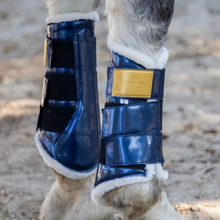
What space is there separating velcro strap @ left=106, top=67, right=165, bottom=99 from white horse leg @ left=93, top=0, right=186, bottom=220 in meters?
0.02

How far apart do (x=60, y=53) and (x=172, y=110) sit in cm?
143

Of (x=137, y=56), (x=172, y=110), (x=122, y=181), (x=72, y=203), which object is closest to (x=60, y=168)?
(x=72, y=203)

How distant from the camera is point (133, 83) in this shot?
3.37 ft

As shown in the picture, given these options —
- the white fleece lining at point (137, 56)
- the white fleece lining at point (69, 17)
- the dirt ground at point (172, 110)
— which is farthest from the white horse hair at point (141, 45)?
the dirt ground at point (172, 110)

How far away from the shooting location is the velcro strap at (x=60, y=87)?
1212mm

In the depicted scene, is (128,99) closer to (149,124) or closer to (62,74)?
(149,124)

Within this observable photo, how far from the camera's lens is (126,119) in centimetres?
102

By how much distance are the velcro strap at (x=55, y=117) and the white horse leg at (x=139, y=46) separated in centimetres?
23

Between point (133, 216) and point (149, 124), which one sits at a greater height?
point (149, 124)

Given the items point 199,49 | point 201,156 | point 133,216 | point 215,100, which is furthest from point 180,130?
point 199,49

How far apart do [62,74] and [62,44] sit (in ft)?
0.25

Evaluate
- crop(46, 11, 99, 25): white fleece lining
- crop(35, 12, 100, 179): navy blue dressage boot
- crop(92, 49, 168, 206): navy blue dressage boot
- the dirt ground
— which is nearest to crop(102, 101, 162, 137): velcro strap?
crop(92, 49, 168, 206): navy blue dressage boot

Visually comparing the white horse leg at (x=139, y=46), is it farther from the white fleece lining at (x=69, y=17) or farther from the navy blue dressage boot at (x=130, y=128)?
the white fleece lining at (x=69, y=17)

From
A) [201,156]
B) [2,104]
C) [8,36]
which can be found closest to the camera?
[201,156]
